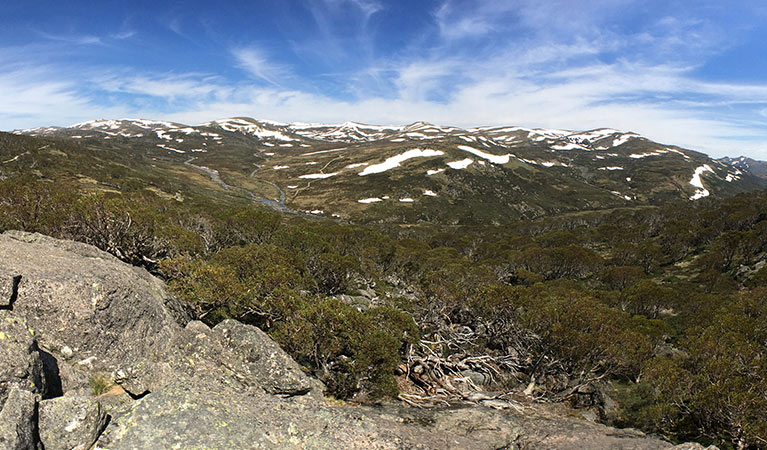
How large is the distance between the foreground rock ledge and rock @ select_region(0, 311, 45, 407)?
0.03 m

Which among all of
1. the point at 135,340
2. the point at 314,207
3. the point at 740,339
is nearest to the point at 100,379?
the point at 135,340

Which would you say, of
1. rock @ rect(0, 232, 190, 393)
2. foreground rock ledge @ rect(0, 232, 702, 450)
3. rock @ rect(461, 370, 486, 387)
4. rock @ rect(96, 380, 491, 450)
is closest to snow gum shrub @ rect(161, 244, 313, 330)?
A: foreground rock ledge @ rect(0, 232, 702, 450)

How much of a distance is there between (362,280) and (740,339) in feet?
116

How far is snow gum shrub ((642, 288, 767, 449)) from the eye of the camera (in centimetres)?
1778

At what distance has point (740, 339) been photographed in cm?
2916

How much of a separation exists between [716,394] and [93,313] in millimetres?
29349

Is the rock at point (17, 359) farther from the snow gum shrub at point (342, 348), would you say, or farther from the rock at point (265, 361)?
the snow gum shrub at point (342, 348)

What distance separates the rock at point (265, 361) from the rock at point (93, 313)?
2461mm

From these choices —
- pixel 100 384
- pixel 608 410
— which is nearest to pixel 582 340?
pixel 608 410

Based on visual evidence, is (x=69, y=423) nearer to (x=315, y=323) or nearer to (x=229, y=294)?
(x=315, y=323)

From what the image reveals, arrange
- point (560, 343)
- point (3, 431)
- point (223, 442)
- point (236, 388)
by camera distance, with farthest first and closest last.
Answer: point (560, 343) → point (236, 388) → point (223, 442) → point (3, 431)

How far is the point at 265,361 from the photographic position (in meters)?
13.7

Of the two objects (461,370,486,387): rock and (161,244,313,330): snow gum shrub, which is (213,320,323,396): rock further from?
(461,370,486,387): rock

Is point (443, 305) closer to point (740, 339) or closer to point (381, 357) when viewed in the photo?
point (381, 357)
